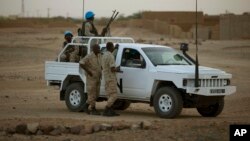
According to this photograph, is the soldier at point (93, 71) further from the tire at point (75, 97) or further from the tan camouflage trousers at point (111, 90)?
the tire at point (75, 97)

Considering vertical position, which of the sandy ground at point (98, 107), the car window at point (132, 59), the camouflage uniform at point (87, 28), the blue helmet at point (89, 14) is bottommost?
the sandy ground at point (98, 107)

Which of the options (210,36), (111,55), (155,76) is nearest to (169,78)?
(155,76)

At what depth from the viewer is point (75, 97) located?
18266 millimetres

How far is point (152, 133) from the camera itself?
523 inches

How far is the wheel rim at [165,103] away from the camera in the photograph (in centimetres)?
1622

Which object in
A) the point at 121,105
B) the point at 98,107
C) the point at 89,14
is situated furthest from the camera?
the point at 98,107

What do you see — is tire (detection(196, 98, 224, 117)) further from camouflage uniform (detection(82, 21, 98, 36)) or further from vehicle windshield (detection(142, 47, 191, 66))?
camouflage uniform (detection(82, 21, 98, 36))

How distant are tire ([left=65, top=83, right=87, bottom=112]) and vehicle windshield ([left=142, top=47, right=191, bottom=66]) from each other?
6.61ft

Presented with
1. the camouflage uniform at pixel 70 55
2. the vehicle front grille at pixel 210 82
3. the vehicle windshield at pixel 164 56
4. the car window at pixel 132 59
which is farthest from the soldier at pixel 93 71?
the vehicle front grille at pixel 210 82

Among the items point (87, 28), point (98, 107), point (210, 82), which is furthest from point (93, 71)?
point (98, 107)

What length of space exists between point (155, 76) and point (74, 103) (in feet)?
8.69

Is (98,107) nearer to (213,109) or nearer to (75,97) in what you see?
(75,97)

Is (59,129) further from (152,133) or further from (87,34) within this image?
(87,34)

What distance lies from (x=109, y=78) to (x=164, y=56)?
1.46m
